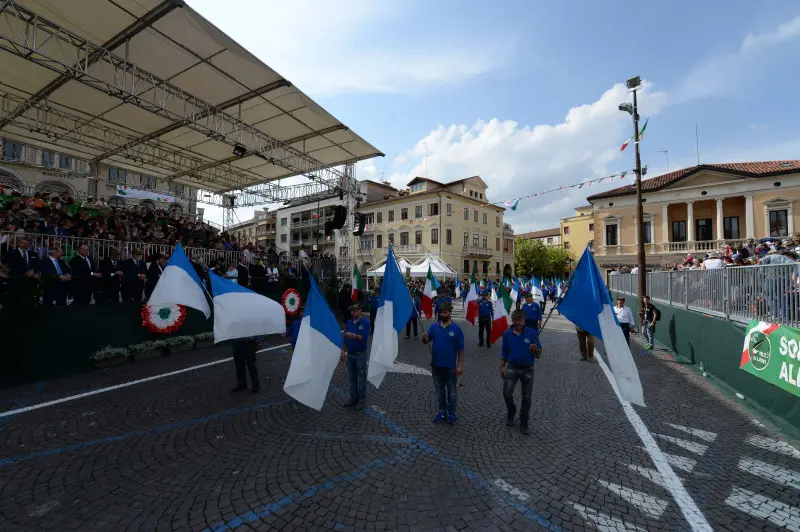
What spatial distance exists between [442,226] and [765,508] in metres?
40.2

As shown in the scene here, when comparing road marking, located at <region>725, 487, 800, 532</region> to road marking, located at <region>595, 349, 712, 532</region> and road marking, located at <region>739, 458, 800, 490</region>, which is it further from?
road marking, located at <region>739, 458, 800, 490</region>

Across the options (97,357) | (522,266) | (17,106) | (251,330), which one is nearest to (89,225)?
(17,106)

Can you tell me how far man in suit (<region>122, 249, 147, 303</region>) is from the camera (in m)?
10.3

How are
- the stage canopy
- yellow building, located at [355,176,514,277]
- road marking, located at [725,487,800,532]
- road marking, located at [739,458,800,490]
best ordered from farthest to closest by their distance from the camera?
yellow building, located at [355,176,514,277] < the stage canopy < road marking, located at [739,458,800,490] < road marking, located at [725,487,800,532]

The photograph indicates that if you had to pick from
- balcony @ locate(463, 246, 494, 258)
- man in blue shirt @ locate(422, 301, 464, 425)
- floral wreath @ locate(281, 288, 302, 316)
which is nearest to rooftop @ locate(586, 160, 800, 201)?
balcony @ locate(463, 246, 494, 258)

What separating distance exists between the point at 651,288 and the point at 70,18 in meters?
20.4

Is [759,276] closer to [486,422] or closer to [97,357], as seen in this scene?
[486,422]

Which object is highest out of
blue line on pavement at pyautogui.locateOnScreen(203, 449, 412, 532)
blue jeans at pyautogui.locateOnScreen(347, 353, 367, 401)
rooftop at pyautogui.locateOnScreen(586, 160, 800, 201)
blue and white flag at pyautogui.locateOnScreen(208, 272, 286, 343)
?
rooftop at pyautogui.locateOnScreen(586, 160, 800, 201)

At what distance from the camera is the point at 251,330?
680cm

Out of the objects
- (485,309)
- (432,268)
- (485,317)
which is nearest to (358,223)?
(432,268)

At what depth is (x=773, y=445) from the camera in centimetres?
505

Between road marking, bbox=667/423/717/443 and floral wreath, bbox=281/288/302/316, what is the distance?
510 inches

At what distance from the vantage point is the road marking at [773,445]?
4.86 metres

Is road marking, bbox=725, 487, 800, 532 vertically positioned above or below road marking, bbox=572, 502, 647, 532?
below
